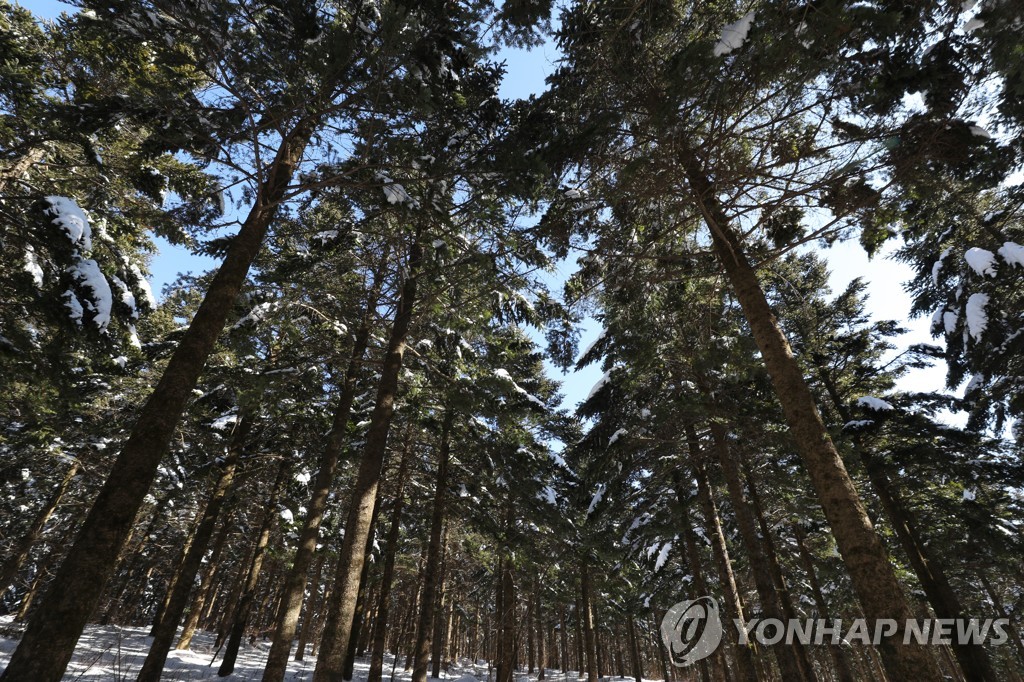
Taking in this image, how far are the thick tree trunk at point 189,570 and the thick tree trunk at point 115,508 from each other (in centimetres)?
715

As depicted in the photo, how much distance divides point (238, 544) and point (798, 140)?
3540cm

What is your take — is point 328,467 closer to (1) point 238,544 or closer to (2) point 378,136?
(2) point 378,136

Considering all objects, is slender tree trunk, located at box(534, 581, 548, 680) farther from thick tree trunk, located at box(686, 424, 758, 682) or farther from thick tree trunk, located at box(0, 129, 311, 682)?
thick tree trunk, located at box(0, 129, 311, 682)

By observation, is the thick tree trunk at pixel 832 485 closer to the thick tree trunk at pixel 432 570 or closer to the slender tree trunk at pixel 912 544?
the thick tree trunk at pixel 432 570

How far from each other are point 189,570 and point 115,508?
337 inches

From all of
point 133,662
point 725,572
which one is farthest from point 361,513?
point 133,662

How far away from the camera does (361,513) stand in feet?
26.4

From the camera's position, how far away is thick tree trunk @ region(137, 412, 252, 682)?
32.0 feet

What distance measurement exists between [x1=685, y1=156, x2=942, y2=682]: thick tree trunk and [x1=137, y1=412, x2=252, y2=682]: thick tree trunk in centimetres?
1260

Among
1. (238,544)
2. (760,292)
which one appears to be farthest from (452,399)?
(238,544)

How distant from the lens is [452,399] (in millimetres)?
9922

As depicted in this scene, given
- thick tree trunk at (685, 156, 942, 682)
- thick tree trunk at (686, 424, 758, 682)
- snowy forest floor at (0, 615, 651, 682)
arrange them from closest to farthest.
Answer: thick tree trunk at (685, 156, 942, 682) → thick tree trunk at (686, 424, 758, 682) → snowy forest floor at (0, 615, 651, 682)

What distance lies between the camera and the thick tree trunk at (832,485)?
14.3 feet

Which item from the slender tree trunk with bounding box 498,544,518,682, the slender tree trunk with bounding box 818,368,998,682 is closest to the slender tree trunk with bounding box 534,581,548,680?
the slender tree trunk with bounding box 498,544,518,682
